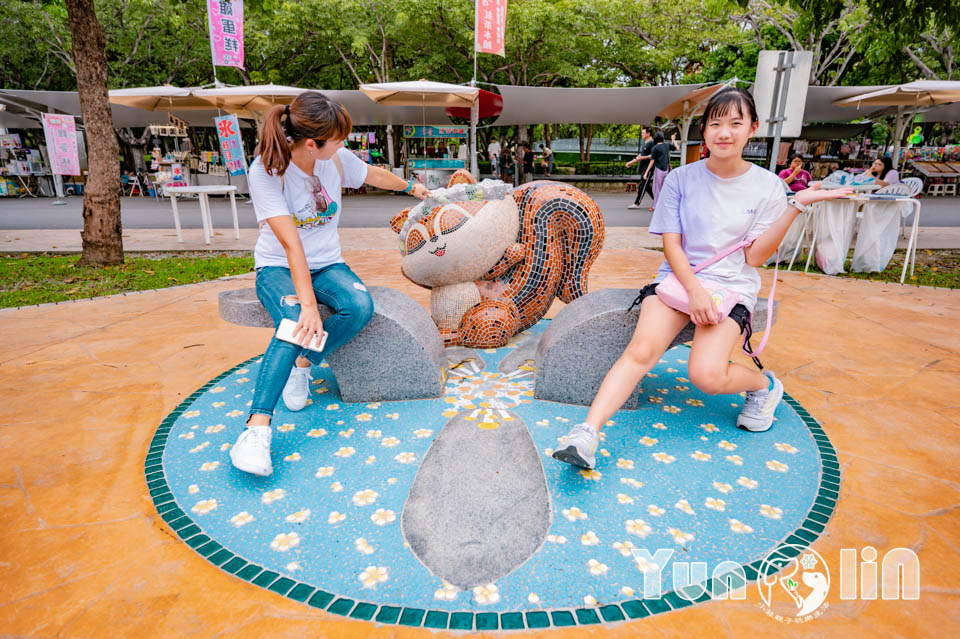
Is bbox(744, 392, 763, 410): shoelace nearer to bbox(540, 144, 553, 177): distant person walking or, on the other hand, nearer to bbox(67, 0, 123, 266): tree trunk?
bbox(67, 0, 123, 266): tree trunk

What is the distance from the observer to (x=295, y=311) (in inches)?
99.3

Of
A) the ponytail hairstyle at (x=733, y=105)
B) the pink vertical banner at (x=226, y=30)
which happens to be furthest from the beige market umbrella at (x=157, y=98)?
the ponytail hairstyle at (x=733, y=105)

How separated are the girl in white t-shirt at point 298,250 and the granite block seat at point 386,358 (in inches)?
7.1

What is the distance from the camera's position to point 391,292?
129 inches

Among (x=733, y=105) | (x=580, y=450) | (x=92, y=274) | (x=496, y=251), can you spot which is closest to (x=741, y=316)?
(x=733, y=105)

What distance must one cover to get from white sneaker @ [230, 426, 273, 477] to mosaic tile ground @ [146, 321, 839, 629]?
89 mm

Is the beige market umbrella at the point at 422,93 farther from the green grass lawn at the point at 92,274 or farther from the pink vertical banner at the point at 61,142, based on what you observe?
the green grass lawn at the point at 92,274

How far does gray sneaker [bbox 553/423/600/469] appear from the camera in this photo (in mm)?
2172

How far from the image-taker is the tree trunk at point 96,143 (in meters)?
6.27

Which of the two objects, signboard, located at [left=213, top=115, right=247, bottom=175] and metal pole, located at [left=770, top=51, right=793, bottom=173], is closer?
metal pole, located at [left=770, top=51, right=793, bottom=173]

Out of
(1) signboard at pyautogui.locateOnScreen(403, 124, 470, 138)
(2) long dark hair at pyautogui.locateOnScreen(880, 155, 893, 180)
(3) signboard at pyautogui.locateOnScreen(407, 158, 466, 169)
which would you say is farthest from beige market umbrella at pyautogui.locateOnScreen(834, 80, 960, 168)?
(1) signboard at pyautogui.locateOnScreen(403, 124, 470, 138)

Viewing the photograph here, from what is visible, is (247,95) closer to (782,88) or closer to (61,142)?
(61,142)

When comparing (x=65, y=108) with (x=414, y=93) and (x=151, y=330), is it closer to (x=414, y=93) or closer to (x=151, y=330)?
(x=414, y=93)

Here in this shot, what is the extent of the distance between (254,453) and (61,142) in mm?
12136
